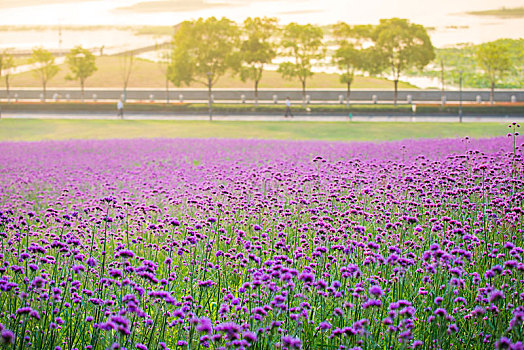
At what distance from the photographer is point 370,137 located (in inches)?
908

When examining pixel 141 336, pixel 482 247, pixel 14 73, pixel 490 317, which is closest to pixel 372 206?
pixel 482 247

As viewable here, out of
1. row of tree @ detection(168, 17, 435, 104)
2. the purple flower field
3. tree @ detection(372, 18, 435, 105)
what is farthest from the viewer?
tree @ detection(372, 18, 435, 105)

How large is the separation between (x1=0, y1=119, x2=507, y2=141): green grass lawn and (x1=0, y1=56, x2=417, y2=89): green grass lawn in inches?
1042

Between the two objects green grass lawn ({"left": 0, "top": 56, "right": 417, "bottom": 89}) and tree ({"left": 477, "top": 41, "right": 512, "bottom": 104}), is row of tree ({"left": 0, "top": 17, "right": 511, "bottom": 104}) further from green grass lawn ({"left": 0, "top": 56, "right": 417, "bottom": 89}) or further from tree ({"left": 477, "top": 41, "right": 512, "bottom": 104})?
green grass lawn ({"left": 0, "top": 56, "right": 417, "bottom": 89})

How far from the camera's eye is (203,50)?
4184 cm

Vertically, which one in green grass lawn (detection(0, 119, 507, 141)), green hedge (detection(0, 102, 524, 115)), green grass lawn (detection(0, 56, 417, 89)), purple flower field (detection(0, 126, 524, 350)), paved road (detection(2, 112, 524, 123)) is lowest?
purple flower field (detection(0, 126, 524, 350))

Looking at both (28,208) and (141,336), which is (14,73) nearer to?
(28,208)

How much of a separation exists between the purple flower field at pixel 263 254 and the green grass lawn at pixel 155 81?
43.5m

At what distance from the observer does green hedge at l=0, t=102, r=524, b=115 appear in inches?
1344

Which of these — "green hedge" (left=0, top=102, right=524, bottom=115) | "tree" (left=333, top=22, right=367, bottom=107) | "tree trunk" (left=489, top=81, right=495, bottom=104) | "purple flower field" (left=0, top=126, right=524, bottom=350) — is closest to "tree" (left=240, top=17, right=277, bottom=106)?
"tree" (left=333, top=22, right=367, bottom=107)

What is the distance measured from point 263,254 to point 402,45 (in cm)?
3999

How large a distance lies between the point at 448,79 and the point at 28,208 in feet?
202

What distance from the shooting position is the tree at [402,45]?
140 ft

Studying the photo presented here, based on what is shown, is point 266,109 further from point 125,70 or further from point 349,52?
point 125,70
